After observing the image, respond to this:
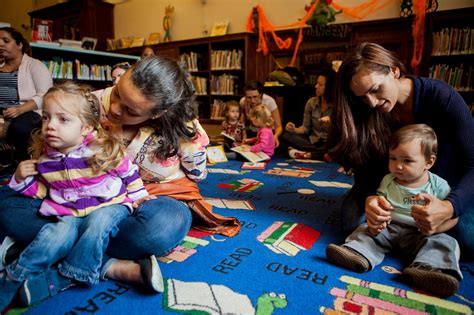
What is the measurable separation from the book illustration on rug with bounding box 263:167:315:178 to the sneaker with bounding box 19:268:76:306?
5.71ft

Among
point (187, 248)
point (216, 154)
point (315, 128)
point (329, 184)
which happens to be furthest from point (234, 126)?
point (187, 248)

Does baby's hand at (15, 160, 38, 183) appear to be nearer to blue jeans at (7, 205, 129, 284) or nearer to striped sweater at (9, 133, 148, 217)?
striped sweater at (9, 133, 148, 217)

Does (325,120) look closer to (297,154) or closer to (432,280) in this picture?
(297,154)

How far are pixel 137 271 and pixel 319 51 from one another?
3.57 m

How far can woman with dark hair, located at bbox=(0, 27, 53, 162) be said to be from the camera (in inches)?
91.4

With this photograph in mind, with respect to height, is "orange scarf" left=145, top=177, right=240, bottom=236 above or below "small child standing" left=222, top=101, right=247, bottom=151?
below

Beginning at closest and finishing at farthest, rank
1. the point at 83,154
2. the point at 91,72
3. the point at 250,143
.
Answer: the point at 83,154 < the point at 250,143 < the point at 91,72

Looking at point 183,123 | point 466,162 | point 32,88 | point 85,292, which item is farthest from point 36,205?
point 32,88

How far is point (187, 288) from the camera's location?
0.93 meters

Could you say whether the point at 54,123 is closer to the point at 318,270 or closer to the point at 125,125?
the point at 125,125

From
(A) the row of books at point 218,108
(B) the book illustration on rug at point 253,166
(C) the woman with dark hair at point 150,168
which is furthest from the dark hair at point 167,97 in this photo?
(A) the row of books at point 218,108

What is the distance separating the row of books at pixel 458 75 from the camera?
3223mm

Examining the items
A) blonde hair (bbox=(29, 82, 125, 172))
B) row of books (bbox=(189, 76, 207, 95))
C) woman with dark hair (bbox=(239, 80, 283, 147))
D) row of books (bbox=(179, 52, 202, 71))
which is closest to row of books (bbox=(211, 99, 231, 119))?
→ row of books (bbox=(189, 76, 207, 95))

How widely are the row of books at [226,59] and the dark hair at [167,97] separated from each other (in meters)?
3.46
